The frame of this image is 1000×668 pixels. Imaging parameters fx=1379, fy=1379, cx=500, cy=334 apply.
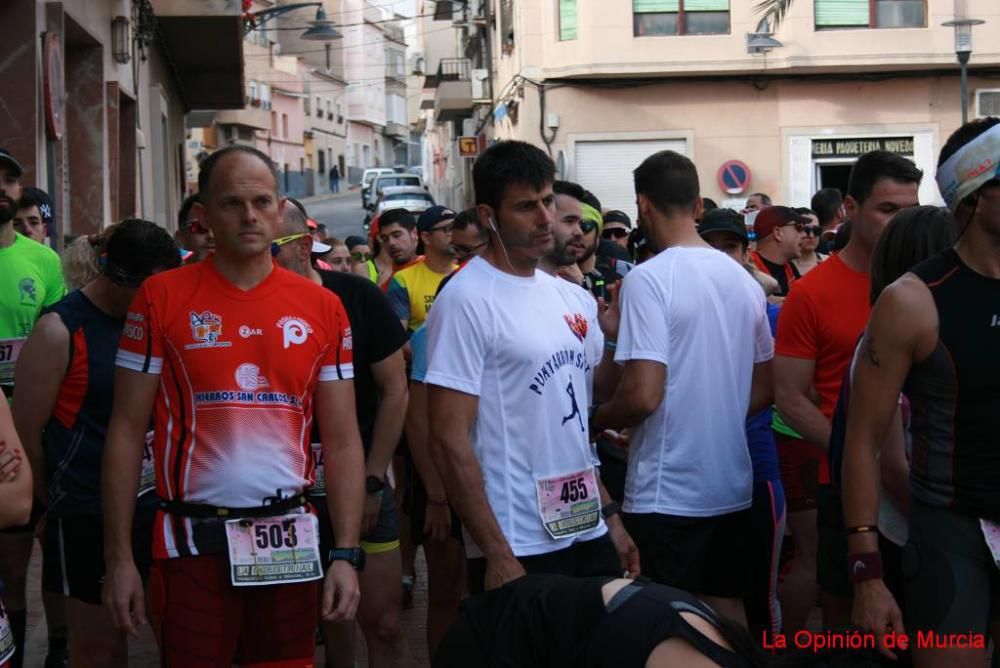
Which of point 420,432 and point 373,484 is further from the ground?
point 420,432

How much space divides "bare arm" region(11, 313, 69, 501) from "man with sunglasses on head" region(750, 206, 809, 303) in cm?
488

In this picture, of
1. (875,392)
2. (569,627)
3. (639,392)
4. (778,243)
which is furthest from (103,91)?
(569,627)

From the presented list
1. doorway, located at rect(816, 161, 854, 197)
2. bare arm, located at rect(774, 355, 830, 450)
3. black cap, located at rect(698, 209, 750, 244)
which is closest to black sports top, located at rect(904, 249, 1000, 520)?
bare arm, located at rect(774, 355, 830, 450)

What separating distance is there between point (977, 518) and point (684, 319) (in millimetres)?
1493

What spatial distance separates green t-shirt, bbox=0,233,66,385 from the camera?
6867mm

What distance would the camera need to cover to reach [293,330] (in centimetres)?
411

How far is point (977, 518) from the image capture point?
373 cm

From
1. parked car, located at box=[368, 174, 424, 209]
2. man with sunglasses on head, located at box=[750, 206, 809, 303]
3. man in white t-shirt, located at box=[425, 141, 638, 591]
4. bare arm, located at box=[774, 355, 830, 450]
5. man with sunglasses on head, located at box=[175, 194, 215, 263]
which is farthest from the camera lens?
parked car, located at box=[368, 174, 424, 209]

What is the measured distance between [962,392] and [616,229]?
25.8 feet

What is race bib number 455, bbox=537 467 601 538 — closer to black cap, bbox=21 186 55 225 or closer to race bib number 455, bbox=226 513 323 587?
race bib number 455, bbox=226 513 323 587

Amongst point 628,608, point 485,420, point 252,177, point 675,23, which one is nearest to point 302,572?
point 485,420

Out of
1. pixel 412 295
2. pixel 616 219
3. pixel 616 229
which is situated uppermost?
pixel 616 219

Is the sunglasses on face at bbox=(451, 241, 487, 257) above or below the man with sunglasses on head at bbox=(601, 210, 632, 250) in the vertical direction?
below

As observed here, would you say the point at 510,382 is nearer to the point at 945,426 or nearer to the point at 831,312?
the point at 945,426
